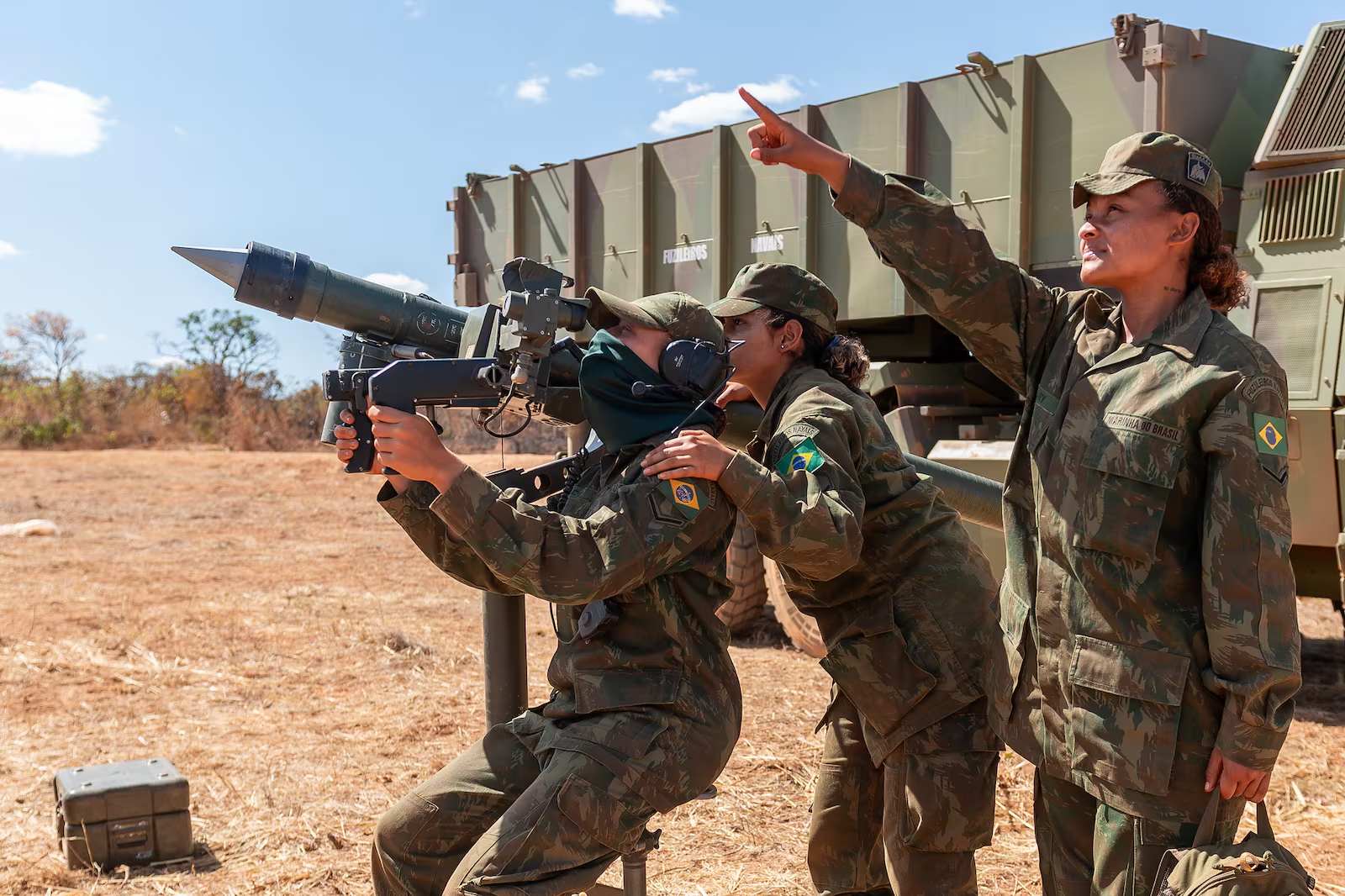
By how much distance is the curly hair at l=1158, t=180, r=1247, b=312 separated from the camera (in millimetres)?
2402

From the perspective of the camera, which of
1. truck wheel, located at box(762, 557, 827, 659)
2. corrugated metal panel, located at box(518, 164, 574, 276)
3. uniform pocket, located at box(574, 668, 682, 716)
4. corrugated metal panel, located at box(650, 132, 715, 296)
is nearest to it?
uniform pocket, located at box(574, 668, 682, 716)

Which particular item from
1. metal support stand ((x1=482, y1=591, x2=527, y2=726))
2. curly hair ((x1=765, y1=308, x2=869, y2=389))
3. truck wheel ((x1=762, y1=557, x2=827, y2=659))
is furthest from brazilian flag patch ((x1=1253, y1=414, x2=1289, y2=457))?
truck wheel ((x1=762, y1=557, x2=827, y2=659))

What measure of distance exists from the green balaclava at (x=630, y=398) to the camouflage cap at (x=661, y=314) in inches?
2.7

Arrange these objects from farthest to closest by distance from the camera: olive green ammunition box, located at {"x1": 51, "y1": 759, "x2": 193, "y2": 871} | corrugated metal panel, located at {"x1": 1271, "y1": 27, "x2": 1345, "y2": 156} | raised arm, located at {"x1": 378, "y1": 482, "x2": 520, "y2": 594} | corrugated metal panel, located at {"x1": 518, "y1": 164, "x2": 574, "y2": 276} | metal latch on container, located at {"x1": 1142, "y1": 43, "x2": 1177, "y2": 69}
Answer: corrugated metal panel, located at {"x1": 518, "y1": 164, "x2": 574, "y2": 276}, metal latch on container, located at {"x1": 1142, "y1": 43, "x2": 1177, "y2": 69}, corrugated metal panel, located at {"x1": 1271, "y1": 27, "x2": 1345, "y2": 156}, olive green ammunition box, located at {"x1": 51, "y1": 759, "x2": 193, "y2": 871}, raised arm, located at {"x1": 378, "y1": 482, "x2": 520, "y2": 594}

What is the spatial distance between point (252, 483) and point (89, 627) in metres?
10.5

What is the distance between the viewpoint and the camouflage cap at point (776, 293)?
2.94m

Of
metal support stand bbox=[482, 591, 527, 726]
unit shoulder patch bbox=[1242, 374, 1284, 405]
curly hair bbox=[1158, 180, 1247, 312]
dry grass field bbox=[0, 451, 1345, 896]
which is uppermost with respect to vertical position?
curly hair bbox=[1158, 180, 1247, 312]

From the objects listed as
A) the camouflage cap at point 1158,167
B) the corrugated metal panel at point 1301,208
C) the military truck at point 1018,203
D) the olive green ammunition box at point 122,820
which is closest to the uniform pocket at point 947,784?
the camouflage cap at point 1158,167

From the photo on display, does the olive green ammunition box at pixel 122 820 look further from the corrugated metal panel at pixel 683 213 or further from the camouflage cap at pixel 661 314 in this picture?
the corrugated metal panel at pixel 683 213

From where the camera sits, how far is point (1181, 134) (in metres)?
5.71

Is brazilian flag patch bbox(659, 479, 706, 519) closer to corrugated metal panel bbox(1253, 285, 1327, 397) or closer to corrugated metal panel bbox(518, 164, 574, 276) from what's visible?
corrugated metal panel bbox(1253, 285, 1327, 397)

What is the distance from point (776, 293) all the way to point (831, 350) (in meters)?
0.20

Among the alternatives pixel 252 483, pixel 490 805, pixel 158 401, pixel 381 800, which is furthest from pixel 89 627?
pixel 158 401

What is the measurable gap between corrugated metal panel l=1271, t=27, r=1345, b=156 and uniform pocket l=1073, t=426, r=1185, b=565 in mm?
3971
